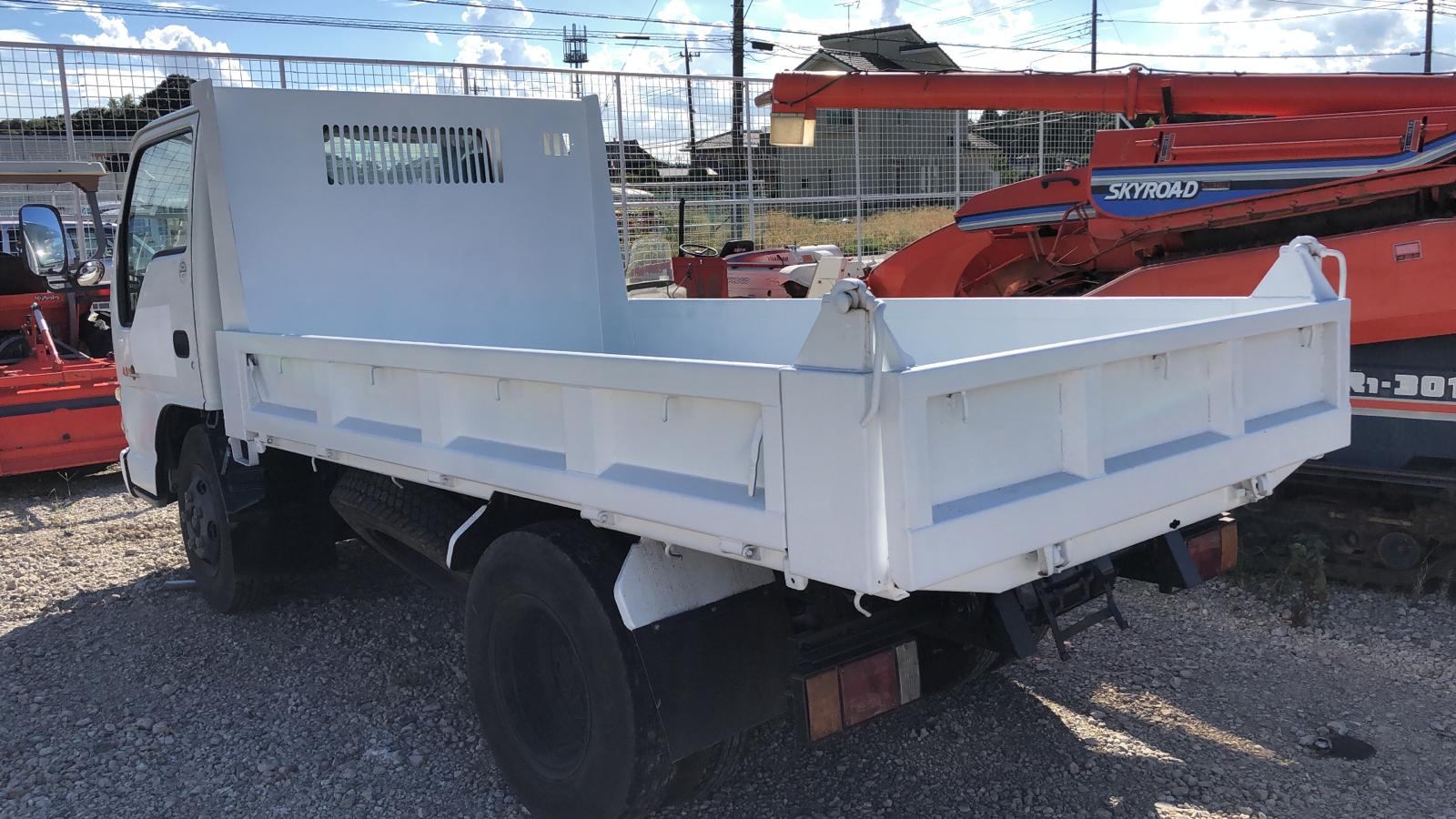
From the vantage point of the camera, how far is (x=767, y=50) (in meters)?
30.1

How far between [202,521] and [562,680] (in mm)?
2892

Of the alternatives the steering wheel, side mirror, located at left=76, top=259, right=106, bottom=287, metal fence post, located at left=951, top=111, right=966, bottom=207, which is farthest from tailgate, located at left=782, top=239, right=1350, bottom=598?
metal fence post, located at left=951, top=111, right=966, bottom=207

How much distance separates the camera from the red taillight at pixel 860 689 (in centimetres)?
276

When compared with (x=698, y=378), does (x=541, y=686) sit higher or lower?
lower

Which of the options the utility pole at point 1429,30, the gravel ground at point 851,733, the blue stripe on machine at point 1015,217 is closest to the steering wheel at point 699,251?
the blue stripe on machine at point 1015,217

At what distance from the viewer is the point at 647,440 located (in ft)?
9.20

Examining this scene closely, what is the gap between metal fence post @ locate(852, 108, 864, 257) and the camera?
16.9 meters

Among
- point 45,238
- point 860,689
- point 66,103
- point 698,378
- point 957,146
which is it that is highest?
point 66,103

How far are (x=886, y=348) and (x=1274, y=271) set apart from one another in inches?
77.5

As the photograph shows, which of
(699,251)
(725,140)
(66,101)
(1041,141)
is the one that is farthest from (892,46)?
(66,101)

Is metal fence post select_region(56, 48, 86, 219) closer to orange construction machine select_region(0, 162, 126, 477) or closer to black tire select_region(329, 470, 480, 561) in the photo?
orange construction machine select_region(0, 162, 126, 477)

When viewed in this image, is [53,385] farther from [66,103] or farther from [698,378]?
[698,378]

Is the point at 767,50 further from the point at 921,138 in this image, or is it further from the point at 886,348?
the point at 886,348

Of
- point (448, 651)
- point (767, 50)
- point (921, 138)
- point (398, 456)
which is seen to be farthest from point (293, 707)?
point (767, 50)
